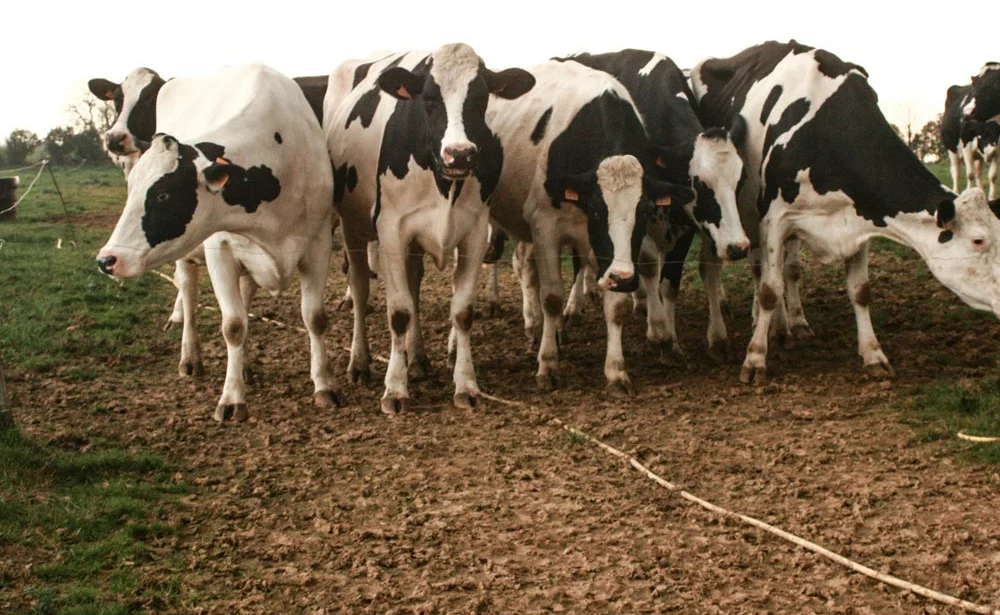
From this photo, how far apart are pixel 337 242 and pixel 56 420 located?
6.96 meters

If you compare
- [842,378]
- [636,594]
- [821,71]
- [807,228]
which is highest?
[821,71]

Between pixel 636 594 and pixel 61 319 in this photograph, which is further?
pixel 61 319

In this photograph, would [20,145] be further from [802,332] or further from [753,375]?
[753,375]

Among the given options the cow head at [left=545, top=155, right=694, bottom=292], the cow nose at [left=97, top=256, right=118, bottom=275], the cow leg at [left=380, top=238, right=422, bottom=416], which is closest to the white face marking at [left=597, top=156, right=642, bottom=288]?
the cow head at [left=545, top=155, right=694, bottom=292]

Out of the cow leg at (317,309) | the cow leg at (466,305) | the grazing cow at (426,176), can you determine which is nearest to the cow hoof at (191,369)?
the cow leg at (317,309)

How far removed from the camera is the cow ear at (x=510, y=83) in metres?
9.05

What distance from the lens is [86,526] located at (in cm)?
602

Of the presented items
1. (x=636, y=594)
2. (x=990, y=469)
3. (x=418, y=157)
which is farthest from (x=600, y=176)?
(x=636, y=594)

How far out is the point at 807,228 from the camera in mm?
9438

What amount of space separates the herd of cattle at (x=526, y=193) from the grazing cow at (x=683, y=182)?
0.08 feet

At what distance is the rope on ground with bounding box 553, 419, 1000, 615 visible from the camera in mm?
4984

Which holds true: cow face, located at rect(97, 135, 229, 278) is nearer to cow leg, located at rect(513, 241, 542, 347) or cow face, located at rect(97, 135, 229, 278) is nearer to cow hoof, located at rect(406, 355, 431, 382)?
cow hoof, located at rect(406, 355, 431, 382)

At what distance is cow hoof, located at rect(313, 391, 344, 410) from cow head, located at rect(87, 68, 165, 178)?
3480 millimetres

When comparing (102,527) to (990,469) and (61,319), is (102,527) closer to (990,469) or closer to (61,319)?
(990,469)
